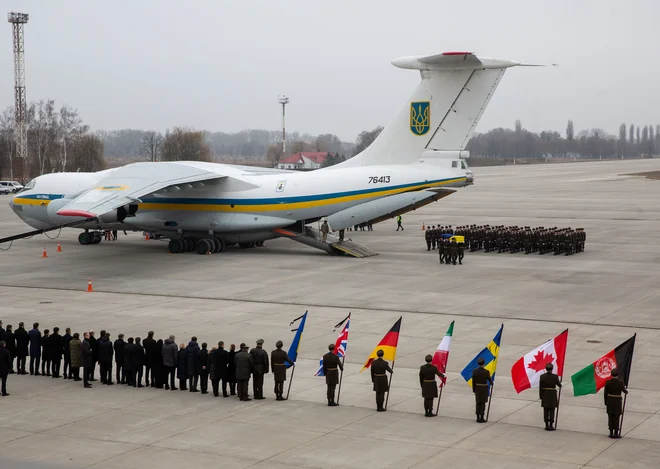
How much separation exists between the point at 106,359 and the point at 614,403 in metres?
8.50

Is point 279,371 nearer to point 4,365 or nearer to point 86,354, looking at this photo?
point 86,354

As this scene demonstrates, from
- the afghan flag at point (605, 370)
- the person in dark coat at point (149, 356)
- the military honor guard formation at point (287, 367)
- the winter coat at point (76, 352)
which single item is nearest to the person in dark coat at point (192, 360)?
the military honor guard formation at point (287, 367)

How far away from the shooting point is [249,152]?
7840 inches

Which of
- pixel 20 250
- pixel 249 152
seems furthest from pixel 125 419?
pixel 249 152

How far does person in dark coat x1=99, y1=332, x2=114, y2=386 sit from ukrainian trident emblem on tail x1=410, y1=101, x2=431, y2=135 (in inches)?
775

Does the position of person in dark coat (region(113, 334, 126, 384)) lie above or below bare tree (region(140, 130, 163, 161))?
below

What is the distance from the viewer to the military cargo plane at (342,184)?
3275 cm

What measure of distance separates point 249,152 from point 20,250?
16339 centimetres

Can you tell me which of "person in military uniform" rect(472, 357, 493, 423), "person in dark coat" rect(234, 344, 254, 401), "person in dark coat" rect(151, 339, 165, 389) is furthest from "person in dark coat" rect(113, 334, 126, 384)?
"person in military uniform" rect(472, 357, 493, 423)

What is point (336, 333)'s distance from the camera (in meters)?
20.1

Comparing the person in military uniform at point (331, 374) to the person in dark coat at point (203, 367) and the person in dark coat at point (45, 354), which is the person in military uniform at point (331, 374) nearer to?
the person in dark coat at point (203, 367)

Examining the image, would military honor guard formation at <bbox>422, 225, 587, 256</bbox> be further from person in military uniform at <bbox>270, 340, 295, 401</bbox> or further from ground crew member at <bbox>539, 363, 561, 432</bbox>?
ground crew member at <bbox>539, 363, 561, 432</bbox>

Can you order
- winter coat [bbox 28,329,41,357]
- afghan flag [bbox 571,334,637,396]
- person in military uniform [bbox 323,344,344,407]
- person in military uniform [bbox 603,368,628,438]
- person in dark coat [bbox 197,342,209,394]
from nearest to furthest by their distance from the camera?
person in military uniform [bbox 603,368,628,438] < afghan flag [bbox 571,334,637,396] < person in military uniform [bbox 323,344,344,407] < person in dark coat [bbox 197,342,209,394] < winter coat [bbox 28,329,41,357]

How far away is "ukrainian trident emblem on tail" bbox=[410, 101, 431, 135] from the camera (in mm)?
33344
